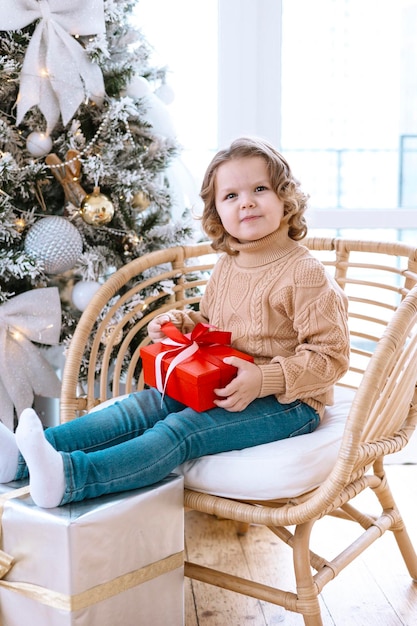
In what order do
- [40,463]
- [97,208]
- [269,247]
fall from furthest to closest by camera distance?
[97,208] → [269,247] → [40,463]

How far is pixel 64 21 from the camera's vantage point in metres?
1.75

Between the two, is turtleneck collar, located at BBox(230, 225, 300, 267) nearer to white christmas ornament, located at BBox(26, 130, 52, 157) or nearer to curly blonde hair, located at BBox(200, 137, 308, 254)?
curly blonde hair, located at BBox(200, 137, 308, 254)

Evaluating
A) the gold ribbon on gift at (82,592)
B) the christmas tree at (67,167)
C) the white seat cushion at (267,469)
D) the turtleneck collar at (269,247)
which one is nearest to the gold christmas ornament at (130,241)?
the christmas tree at (67,167)

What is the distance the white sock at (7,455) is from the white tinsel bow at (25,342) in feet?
1.68

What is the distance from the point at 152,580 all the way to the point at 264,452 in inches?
11.3

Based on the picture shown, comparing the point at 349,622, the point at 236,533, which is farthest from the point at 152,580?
the point at 236,533

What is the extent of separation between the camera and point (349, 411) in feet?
4.44

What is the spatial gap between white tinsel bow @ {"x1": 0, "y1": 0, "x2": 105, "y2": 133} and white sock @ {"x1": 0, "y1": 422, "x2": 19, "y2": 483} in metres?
0.76

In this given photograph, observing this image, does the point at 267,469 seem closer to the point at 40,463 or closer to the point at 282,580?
the point at 40,463

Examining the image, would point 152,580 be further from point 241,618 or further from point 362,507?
point 362,507

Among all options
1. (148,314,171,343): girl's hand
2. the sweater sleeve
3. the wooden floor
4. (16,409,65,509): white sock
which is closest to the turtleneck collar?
the sweater sleeve

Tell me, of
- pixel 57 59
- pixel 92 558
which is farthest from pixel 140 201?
pixel 92 558

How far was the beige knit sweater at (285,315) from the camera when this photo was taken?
4.66ft

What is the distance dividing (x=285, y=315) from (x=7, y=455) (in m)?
0.57
